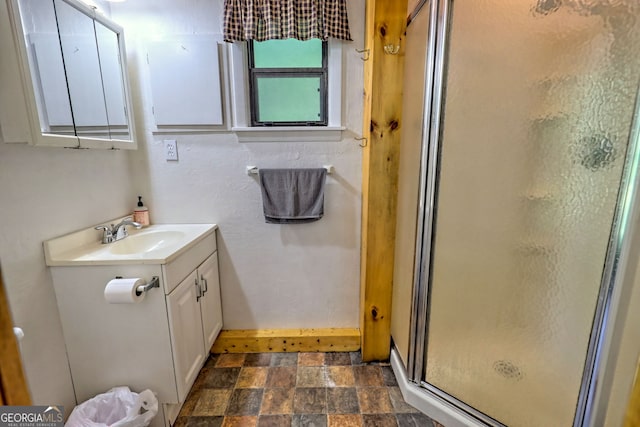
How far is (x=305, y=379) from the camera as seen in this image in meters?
1.59

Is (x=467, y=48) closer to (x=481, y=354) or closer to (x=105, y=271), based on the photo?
(x=481, y=354)

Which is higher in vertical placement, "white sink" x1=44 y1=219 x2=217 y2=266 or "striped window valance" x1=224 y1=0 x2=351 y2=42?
"striped window valance" x1=224 y1=0 x2=351 y2=42

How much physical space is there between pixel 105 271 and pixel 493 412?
1688 mm

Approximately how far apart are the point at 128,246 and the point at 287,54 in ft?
4.47

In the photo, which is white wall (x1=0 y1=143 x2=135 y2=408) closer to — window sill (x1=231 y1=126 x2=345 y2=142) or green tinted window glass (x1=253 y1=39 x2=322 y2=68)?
window sill (x1=231 y1=126 x2=345 y2=142)

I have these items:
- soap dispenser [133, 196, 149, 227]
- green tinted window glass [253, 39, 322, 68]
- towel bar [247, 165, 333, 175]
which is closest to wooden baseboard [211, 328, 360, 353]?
soap dispenser [133, 196, 149, 227]

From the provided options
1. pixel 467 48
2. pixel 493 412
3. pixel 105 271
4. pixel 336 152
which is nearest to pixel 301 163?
pixel 336 152

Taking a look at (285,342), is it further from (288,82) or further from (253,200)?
(288,82)

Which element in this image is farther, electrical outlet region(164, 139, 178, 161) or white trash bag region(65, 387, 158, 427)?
electrical outlet region(164, 139, 178, 161)

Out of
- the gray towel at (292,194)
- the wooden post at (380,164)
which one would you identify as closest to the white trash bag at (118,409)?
the gray towel at (292,194)

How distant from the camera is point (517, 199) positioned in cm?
111

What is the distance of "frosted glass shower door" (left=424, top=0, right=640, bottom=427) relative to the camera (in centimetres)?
87

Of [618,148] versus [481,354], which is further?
[481,354]

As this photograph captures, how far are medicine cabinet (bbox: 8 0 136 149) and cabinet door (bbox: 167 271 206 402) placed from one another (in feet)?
2.45
